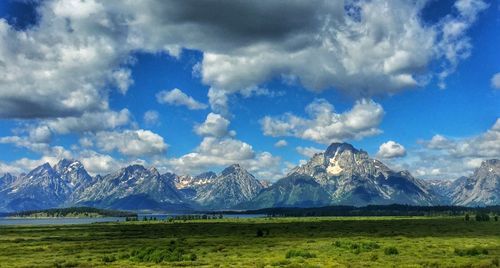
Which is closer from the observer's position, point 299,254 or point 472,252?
point 472,252

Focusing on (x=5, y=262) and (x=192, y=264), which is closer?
(x=192, y=264)

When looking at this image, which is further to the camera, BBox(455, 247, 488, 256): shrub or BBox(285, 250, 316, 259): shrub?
BBox(285, 250, 316, 259): shrub

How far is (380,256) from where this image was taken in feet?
210

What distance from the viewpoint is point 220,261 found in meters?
61.6

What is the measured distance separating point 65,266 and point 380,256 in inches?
1601

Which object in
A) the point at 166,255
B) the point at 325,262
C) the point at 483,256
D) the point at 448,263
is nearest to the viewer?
the point at 448,263

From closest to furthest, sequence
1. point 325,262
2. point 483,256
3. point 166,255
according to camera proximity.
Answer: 1. point 325,262
2. point 483,256
3. point 166,255

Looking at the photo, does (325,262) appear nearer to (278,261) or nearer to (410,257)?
(278,261)

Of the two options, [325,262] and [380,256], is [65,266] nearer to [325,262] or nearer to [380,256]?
[325,262]

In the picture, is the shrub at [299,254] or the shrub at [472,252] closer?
the shrub at [472,252]

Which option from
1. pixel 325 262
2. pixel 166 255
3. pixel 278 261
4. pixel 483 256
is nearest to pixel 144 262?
pixel 166 255

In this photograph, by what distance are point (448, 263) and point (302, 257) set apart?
18.7 meters

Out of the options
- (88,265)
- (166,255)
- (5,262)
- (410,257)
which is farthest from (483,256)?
(5,262)

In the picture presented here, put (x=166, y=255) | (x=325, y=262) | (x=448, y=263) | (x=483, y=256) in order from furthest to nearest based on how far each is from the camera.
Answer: (x=166, y=255) < (x=483, y=256) < (x=325, y=262) < (x=448, y=263)
